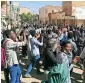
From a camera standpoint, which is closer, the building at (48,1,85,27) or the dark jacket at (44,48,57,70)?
the dark jacket at (44,48,57,70)

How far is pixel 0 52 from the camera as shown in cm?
711

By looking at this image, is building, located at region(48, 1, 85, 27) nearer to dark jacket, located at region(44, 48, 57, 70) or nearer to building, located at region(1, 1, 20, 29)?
building, located at region(1, 1, 20, 29)

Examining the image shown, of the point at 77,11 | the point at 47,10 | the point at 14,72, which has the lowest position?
the point at 47,10

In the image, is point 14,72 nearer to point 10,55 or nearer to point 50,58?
point 10,55

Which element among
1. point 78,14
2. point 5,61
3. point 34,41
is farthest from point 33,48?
point 78,14

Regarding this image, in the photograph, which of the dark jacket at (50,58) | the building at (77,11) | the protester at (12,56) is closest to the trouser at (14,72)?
the protester at (12,56)

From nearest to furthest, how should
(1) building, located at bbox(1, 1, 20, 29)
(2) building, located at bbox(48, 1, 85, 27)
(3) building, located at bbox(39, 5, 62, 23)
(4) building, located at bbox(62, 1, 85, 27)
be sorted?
(1) building, located at bbox(1, 1, 20, 29), (4) building, located at bbox(62, 1, 85, 27), (2) building, located at bbox(48, 1, 85, 27), (3) building, located at bbox(39, 5, 62, 23)

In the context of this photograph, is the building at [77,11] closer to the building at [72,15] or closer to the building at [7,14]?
the building at [72,15]

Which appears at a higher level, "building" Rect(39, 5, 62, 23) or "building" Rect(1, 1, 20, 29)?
"building" Rect(1, 1, 20, 29)

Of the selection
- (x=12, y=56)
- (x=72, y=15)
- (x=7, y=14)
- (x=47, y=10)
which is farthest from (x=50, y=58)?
(x=47, y=10)

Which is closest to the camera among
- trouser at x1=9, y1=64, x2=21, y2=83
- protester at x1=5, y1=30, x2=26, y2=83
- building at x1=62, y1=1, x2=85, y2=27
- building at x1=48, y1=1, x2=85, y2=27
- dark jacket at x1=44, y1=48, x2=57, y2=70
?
dark jacket at x1=44, y1=48, x2=57, y2=70

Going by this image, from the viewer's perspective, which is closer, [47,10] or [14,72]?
[14,72]

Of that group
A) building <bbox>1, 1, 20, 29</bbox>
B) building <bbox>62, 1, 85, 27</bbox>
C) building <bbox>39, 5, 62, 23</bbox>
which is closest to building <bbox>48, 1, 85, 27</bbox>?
building <bbox>62, 1, 85, 27</bbox>

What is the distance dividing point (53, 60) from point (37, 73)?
412 cm
